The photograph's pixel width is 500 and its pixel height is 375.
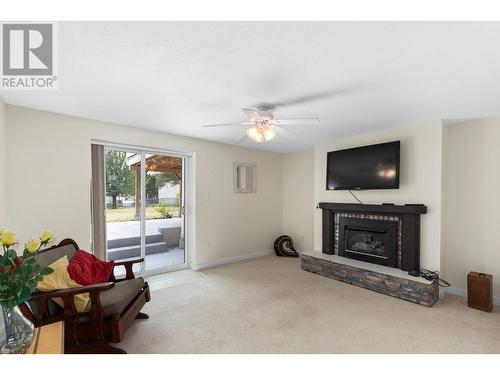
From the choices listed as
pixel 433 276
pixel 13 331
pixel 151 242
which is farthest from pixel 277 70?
pixel 151 242

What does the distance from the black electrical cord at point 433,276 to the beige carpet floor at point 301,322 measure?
19 cm

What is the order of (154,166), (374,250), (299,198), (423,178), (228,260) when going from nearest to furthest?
(423,178) < (374,250) < (154,166) < (228,260) < (299,198)

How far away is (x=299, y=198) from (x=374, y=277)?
2354 millimetres

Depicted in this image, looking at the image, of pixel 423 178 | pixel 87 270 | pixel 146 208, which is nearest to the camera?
pixel 87 270

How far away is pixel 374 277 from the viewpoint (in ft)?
11.0

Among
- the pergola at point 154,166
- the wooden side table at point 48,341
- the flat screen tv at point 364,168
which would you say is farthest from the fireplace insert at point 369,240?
the wooden side table at point 48,341

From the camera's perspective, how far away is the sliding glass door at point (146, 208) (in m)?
3.73

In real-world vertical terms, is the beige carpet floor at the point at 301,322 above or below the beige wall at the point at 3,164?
below

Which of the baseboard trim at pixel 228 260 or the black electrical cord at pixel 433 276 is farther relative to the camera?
the baseboard trim at pixel 228 260

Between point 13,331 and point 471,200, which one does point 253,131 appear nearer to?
point 13,331

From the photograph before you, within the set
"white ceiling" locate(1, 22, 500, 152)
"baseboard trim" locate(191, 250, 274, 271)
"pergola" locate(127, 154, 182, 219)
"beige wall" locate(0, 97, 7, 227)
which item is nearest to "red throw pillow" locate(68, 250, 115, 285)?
"beige wall" locate(0, 97, 7, 227)

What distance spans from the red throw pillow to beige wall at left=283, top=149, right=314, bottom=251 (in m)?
3.78

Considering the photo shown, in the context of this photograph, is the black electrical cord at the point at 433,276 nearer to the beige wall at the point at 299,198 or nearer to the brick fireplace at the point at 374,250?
the brick fireplace at the point at 374,250
